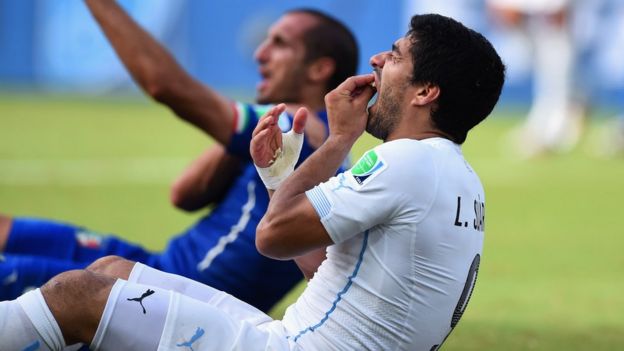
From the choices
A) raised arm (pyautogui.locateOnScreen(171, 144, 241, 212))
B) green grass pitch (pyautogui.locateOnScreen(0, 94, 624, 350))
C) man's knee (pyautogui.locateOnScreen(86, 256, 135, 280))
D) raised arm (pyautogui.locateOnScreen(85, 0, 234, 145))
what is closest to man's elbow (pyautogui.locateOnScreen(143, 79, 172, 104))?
raised arm (pyautogui.locateOnScreen(85, 0, 234, 145))

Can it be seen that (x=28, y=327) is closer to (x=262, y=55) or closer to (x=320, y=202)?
(x=320, y=202)

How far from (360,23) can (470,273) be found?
53.5 feet

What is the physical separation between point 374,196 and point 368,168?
0.10 m

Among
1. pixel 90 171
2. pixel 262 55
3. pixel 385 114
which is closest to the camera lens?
pixel 385 114

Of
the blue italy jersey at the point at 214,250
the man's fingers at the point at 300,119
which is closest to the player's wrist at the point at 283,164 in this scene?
the man's fingers at the point at 300,119

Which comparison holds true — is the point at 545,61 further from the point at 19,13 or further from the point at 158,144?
the point at 19,13

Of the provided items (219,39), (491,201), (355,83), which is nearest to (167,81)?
(355,83)

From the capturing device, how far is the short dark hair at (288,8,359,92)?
6.10 metres

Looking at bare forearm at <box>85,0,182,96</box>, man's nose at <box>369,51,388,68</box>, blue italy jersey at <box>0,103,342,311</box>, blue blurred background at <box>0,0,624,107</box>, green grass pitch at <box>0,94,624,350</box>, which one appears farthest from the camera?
blue blurred background at <box>0,0,624,107</box>

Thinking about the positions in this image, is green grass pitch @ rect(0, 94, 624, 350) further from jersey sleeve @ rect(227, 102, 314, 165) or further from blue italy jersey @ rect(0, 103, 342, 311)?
jersey sleeve @ rect(227, 102, 314, 165)

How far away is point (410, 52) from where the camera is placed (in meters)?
3.90

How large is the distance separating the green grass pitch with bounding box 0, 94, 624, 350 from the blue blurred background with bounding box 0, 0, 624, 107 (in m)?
0.86

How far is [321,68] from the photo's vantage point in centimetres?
609

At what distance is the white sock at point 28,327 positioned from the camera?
353 cm
